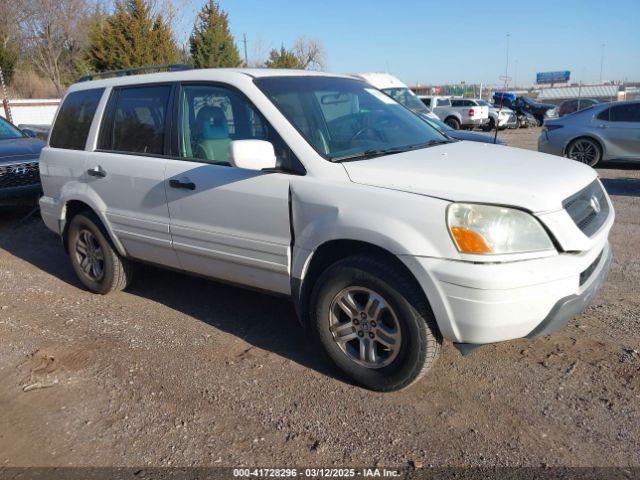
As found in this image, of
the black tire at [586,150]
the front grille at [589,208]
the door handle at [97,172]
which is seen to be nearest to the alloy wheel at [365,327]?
the front grille at [589,208]

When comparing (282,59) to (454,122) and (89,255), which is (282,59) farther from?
(89,255)

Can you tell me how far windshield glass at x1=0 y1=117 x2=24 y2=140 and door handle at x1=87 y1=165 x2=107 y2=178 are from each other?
203 inches

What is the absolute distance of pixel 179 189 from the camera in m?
3.90

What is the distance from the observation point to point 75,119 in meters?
4.99

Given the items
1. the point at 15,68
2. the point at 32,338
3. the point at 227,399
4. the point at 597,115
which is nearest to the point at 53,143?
the point at 32,338

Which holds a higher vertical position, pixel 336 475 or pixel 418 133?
pixel 418 133

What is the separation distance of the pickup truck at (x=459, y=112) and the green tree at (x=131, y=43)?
13.7 m

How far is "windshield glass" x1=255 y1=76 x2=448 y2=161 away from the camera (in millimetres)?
3494

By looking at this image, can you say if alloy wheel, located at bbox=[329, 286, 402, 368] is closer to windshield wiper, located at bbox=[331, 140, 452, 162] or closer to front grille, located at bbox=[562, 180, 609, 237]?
windshield wiper, located at bbox=[331, 140, 452, 162]

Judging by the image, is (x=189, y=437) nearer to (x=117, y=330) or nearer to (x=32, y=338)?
(x=117, y=330)

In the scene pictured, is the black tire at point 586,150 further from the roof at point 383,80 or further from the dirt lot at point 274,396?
the dirt lot at point 274,396

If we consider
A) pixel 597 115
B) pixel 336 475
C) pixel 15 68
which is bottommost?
pixel 336 475

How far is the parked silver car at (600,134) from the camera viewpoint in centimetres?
1017

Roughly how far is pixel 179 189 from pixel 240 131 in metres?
0.62
